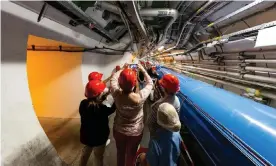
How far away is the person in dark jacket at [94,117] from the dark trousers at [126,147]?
0.15 m

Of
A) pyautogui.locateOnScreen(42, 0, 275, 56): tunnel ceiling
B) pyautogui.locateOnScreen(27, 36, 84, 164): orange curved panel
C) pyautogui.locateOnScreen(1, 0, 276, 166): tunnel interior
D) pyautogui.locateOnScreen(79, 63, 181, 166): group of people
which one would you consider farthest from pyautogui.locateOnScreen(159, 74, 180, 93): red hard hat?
pyautogui.locateOnScreen(27, 36, 84, 164): orange curved panel

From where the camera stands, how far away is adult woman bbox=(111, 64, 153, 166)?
1.57 m

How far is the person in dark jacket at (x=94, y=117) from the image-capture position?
162 cm

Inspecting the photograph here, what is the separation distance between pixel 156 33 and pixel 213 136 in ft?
14.4

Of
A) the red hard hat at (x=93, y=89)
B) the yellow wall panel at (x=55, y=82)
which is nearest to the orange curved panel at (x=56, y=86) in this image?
the yellow wall panel at (x=55, y=82)

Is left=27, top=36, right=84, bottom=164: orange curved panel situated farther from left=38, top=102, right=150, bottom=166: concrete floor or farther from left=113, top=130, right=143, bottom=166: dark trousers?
left=113, top=130, right=143, bottom=166: dark trousers

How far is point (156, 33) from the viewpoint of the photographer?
5.05 meters

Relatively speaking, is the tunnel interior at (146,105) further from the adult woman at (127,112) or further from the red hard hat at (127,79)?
the red hard hat at (127,79)

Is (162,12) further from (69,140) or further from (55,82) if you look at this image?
(55,82)

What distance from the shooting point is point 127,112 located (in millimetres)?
1662

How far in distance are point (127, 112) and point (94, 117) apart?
315 millimetres

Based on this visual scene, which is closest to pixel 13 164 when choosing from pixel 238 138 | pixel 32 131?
pixel 32 131

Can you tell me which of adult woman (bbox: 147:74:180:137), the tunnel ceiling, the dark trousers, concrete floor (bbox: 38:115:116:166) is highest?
the tunnel ceiling

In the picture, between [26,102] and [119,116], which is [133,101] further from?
[26,102]
